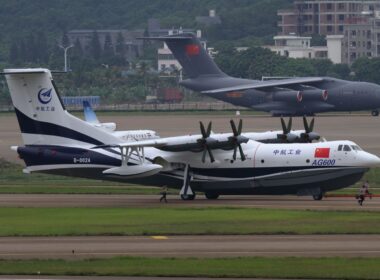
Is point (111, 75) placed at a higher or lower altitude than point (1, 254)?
lower

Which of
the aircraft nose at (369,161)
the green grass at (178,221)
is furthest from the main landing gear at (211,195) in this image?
the aircraft nose at (369,161)

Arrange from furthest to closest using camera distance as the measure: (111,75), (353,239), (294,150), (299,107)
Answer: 1. (111,75)
2. (299,107)
3. (294,150)
4. (353,239)

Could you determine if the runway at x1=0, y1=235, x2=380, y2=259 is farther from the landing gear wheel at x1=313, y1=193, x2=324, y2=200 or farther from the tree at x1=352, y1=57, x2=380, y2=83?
the tree at x1=352, y1=57, x2=380, y2=83

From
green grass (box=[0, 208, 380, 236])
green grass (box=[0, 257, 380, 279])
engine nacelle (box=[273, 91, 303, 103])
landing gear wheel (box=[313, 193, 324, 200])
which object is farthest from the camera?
engine nacelle (box=[273, 91, 303, 103])

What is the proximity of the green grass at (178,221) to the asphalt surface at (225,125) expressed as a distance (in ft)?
102

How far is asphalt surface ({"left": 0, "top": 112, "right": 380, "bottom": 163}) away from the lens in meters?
87.9

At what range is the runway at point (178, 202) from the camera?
4878 cm

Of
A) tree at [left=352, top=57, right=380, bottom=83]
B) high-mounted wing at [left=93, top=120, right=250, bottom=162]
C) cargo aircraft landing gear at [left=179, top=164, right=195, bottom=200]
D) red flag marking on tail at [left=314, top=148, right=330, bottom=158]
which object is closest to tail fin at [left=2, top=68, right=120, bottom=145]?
high-mounted wing at [left=93, top=120, right=250, bottom=162]

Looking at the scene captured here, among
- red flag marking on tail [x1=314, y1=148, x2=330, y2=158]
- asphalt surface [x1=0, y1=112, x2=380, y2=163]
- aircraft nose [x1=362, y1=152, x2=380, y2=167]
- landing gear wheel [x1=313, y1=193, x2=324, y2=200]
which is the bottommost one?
asphalt surface [x1=0, y1=112, x2=380, y2=163]

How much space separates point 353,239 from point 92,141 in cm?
1721

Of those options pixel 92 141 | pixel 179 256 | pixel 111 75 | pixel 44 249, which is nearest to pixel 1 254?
pixel 44 249

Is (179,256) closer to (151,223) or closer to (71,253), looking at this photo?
(71,253)

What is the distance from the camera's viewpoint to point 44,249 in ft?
120

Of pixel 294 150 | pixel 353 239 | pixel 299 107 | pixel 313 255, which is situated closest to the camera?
pixel 313 255
